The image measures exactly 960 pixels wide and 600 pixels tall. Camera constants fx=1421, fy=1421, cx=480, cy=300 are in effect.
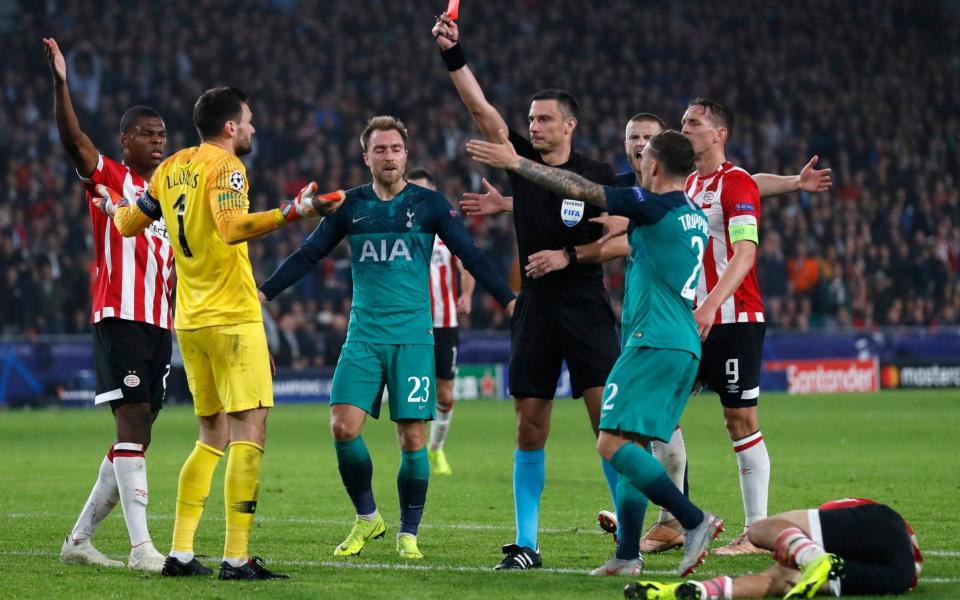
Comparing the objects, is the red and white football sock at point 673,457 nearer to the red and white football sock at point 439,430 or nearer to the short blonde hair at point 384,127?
the short blonde hair at point 384,127

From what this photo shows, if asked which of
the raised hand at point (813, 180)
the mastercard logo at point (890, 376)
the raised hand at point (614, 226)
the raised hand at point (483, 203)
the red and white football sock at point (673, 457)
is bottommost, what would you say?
the mastercard logo at point (890, 376)

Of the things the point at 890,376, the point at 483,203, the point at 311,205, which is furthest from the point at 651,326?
the point at 890,376

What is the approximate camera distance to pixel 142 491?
802cm

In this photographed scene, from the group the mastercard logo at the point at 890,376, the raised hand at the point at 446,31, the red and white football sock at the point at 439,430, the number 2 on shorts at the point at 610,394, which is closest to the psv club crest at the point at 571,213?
the raised hand at the point at 446,31

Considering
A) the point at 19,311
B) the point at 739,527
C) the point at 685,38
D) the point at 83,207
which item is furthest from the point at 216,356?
the point at 685,38

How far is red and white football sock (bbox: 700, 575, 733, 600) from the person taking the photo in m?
6.32

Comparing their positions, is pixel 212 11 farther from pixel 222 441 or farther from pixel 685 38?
pixel 222 441

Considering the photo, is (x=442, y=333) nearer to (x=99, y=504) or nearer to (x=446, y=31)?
(x=99, y=504)

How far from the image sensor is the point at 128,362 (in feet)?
26.8

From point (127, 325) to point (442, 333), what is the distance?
6.99 metres

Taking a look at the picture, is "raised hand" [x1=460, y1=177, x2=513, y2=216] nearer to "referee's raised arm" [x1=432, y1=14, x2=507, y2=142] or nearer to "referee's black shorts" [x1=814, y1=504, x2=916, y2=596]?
"referee's raised arm" [x1=432, y1=14, x2=507, y2=142]

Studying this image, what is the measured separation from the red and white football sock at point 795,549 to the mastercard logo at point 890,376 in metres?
21.6

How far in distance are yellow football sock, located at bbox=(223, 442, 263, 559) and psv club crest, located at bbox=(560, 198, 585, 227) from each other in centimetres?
228

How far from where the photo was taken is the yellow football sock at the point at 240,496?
7.32m
